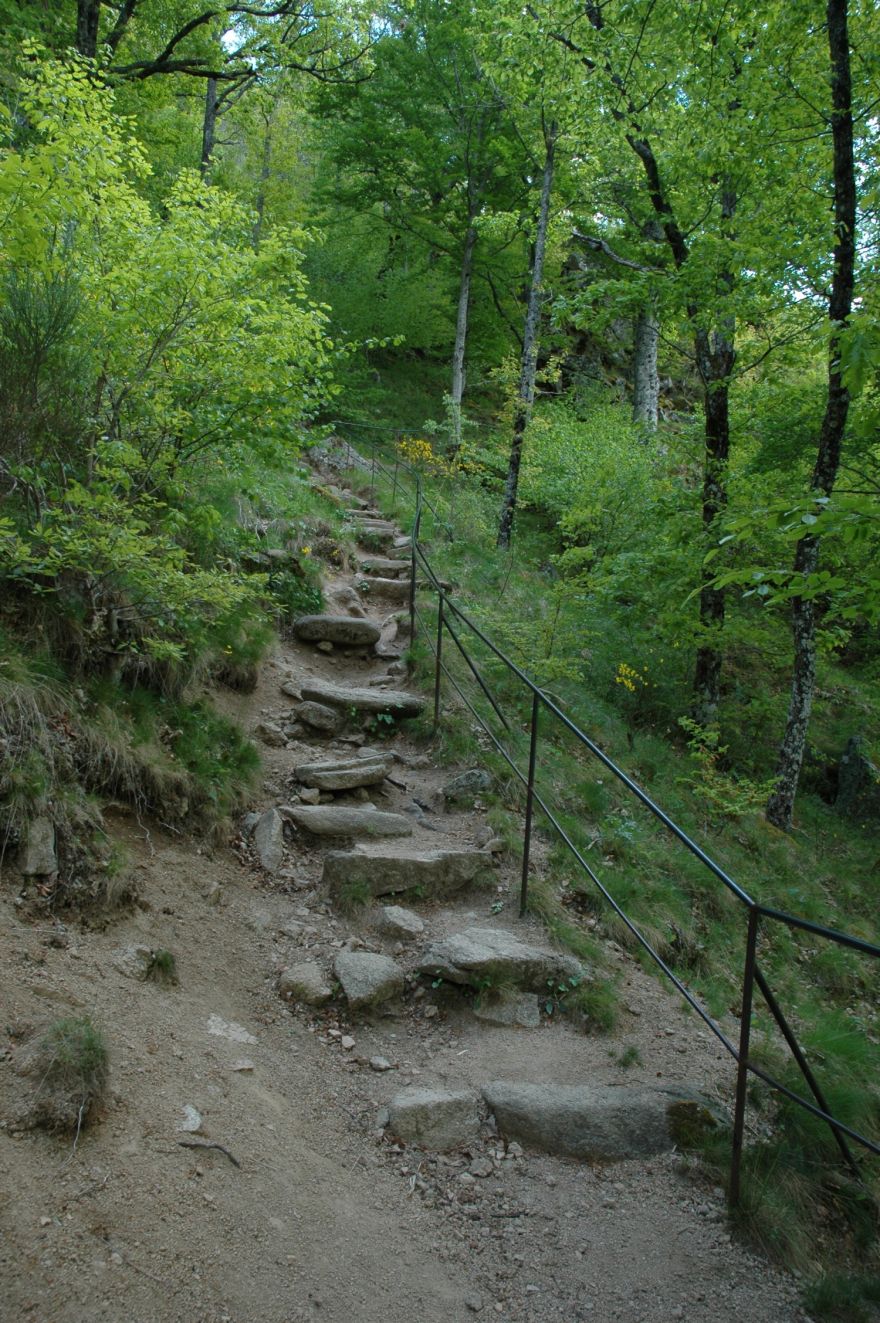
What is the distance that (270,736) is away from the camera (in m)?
6.52

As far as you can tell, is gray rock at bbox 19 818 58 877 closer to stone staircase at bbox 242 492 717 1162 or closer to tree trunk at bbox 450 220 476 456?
stone staircase at bbox 242 492 717 1162

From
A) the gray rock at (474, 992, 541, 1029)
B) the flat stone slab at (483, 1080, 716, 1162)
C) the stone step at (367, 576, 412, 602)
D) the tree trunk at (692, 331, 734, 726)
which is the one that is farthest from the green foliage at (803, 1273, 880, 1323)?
the stone step at (367, 576, 412, 602)

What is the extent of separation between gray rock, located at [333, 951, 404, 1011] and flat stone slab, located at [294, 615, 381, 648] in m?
4.49

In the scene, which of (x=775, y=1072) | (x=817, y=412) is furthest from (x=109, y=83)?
(x=775, y=1072)

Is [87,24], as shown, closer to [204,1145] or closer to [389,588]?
[389,588]

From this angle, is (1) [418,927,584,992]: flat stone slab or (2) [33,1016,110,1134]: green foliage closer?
(2) [33,1016,110,1134]: green foliage

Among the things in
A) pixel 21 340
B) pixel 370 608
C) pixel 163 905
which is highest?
pixel 21 340

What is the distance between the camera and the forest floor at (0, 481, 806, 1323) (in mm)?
2439

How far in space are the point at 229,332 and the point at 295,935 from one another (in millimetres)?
3892

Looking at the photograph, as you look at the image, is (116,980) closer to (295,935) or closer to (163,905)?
(163,905)

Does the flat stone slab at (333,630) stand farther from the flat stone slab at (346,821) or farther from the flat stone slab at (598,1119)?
the flat stone slab at (598,1119)

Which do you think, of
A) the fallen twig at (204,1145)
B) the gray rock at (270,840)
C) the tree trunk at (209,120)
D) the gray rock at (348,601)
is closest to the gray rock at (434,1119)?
the fallen twig at (204,1145)

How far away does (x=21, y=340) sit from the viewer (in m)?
4.65

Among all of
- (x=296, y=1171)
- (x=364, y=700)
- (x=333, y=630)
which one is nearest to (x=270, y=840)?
(x=364, y=700)
